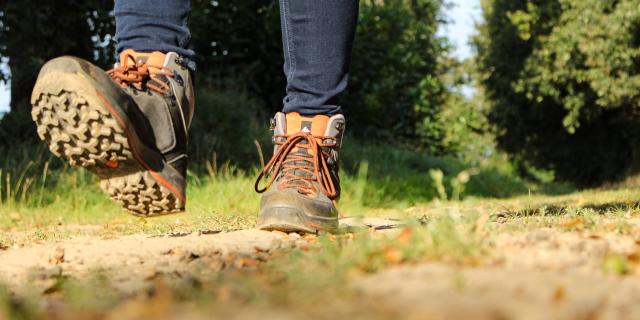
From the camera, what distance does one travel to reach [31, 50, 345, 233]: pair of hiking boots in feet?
7.17

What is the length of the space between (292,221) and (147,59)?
761 millimetres

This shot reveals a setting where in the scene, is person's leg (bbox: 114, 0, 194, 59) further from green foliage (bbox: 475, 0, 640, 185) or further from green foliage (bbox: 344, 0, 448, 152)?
green foliage (bbox: 475, 0, 640, 185)

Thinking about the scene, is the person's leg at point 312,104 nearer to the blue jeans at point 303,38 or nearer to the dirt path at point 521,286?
the blue jeans at point 303,38

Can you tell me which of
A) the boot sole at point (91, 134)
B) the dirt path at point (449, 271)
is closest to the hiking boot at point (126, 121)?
the boot sole at point (91, 134)

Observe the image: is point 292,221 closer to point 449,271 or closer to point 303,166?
point 303,166

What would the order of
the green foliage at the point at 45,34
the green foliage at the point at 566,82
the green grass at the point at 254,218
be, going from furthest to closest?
the green foliage at the point at 566,82 → the green foliage at the point at 45,34 → the green grass at the point at 254,218

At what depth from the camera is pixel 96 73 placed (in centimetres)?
219

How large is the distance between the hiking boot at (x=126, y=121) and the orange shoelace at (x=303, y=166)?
1.11ft

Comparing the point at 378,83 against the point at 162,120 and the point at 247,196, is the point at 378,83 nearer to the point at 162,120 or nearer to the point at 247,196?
the point at 247,196

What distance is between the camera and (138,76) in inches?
94.9

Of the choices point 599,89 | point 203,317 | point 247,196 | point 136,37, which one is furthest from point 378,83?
point 203,317

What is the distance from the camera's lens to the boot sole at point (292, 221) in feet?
7.57

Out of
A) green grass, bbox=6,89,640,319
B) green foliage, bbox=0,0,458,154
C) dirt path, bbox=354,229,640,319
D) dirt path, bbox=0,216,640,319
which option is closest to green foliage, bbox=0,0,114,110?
green foliage, bbox=0,0,458,154

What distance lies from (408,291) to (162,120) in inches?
59.9
